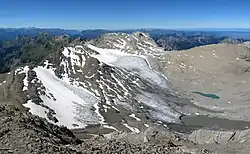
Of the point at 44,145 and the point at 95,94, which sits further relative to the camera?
the point at 95,94

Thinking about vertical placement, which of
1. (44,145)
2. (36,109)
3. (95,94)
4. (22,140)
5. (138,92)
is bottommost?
(138,92)

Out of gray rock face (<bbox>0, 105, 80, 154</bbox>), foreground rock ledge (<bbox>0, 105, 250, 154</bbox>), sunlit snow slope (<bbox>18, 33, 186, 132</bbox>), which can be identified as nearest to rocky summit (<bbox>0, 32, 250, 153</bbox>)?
sunlit snow slope (<bbox>18, 33, 186, 132</bbox>)

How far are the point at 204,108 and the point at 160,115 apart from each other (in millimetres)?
19780

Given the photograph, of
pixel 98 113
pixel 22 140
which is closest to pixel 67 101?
pixel 98 113

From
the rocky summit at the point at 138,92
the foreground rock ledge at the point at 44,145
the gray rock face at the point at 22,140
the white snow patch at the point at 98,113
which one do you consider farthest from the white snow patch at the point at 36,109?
the gray rock face at the point at 22,140

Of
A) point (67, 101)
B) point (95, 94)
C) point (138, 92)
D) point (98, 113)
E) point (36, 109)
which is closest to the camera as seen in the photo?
point (36, 109)

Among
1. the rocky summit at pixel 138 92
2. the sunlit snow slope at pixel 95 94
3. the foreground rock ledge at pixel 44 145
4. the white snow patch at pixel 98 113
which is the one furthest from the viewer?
the white snow patch at pixel 98 113

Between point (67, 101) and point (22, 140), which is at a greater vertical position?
point (22, 140)

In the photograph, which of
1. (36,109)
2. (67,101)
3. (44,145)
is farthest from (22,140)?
(67,101)

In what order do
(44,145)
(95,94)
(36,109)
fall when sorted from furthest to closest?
(95,94) → (36,109) → (44,145)

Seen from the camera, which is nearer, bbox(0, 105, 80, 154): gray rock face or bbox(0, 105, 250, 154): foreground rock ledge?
bbox(0, 105, 80, 154): gray rock face

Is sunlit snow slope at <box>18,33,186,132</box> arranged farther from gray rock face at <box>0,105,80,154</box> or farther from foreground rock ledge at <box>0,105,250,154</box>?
gray rock face at <box>0,105,80,154</box>

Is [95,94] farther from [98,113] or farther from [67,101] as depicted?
[98,113]

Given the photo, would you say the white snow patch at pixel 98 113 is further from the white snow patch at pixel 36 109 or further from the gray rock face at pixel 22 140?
the gray rock face at pixel 22 140
